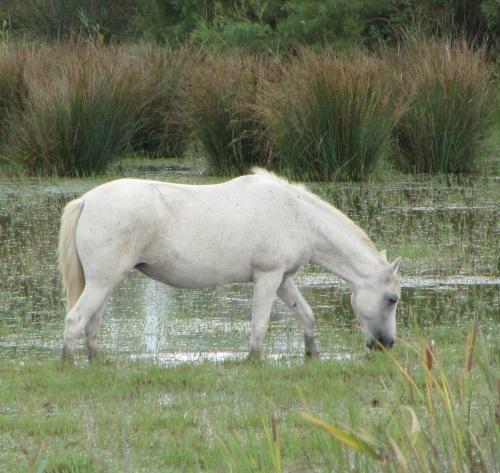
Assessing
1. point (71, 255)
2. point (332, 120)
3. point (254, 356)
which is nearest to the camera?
point (71, 255)

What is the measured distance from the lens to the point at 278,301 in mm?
8844

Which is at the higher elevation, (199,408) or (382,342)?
(199,408)

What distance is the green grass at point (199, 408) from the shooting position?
178 inches

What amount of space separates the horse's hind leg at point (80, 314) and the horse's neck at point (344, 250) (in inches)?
51.8

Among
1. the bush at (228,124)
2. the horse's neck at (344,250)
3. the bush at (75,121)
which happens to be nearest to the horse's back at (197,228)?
the horse's neck at (344,250)

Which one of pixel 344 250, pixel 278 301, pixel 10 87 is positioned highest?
pixel 344 250

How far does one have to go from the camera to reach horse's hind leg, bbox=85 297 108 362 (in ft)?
21.5

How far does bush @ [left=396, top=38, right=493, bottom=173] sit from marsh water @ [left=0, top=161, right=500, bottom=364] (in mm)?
1634

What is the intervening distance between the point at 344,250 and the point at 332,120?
7203mm

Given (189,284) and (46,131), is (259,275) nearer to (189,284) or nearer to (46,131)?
(189,284)

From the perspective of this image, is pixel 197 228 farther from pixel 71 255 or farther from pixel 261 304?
pixel 71 255

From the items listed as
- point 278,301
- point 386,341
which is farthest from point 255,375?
point 278,301

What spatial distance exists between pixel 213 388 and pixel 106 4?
91.8ft

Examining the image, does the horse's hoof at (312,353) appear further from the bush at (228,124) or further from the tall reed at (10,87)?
the tall reed at (10,87)
